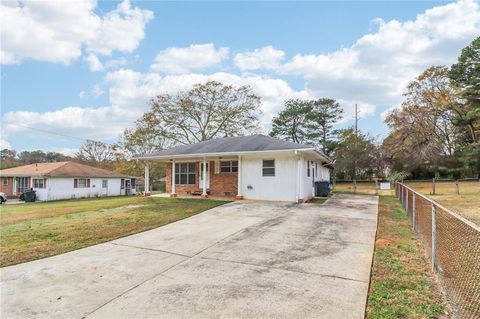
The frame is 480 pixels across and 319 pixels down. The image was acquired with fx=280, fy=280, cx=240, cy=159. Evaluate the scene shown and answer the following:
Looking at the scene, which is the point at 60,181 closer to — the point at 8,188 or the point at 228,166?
the point at 8,188

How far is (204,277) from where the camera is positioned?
13.4 feet

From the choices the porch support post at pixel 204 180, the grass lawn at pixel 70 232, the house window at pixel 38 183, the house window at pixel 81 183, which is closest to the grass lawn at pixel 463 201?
the grass lawn at pixel 70 232

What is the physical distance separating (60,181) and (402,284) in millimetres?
27535

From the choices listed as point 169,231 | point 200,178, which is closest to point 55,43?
point 200,178

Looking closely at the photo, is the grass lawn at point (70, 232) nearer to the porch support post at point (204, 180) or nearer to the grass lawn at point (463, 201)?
the porch support post at point (204, 180)

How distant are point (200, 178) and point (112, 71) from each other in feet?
29.8

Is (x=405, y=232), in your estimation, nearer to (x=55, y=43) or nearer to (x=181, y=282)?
(x=181, y=282)

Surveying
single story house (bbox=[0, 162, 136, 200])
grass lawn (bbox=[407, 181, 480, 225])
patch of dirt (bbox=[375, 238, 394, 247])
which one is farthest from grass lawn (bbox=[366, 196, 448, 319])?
single story house (bbox=[0, 162, 136, 200])

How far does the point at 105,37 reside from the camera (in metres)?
13.1

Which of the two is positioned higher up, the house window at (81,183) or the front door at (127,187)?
the house window at (81,183)

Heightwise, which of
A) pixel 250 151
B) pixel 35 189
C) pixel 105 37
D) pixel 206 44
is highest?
pixel 206 44

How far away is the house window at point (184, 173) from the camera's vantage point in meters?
16.6

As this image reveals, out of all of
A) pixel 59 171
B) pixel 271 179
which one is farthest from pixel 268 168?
pixel 59 171

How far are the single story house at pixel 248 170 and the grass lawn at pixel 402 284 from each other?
7337 millimetres
